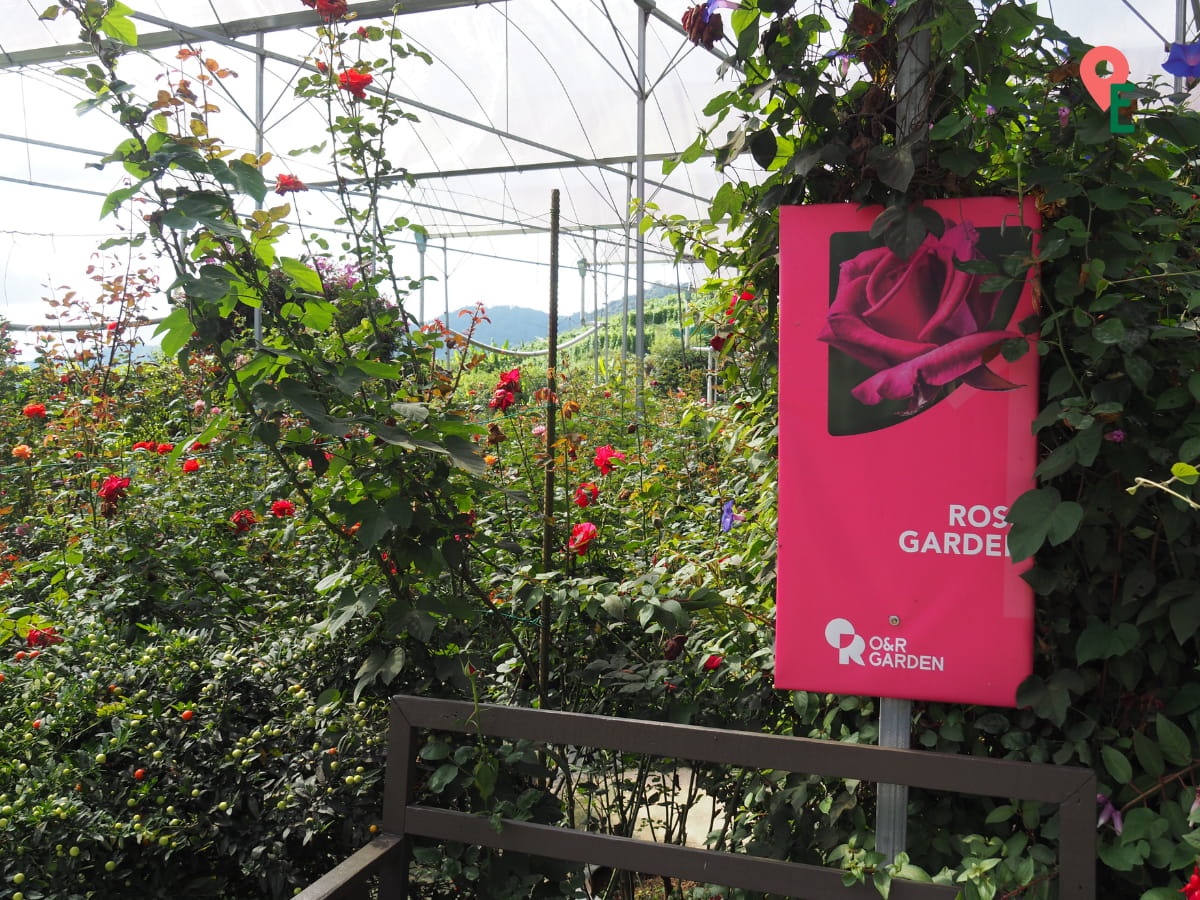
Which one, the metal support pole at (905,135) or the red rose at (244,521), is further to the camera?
the red rose at (244,521)

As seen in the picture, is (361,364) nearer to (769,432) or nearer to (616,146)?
(769,432)

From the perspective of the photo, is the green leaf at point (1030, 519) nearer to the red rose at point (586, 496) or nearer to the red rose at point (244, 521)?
the red rose at point (586, 496)

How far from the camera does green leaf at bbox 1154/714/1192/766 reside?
1.20 meters

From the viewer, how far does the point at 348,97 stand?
75.9 inches

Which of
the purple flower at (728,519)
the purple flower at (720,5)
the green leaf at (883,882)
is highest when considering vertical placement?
the purple flower at (720,5)

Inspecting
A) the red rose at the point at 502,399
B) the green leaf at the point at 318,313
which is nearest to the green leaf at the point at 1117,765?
the red rose at the point at 502,399

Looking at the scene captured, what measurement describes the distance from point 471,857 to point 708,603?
652mm

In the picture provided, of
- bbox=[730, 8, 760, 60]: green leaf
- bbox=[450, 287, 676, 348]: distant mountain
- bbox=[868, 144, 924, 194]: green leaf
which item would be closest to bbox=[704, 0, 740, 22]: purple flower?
bbox=[730, 8, 760, 60]: green leaf

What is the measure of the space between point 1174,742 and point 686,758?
718 millimetres

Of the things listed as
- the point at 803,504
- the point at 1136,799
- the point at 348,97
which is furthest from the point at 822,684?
the point at 348,97

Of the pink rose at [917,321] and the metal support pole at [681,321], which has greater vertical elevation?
the metal support pole at [681,321]

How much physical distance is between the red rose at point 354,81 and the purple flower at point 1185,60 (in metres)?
1.47

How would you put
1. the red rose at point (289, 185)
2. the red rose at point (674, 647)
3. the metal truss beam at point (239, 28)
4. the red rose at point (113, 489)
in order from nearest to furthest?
the red rose at point (674, 647) → the red rose at point (289, 185) → the red rose at point (113, 489) → the metal truss beam at point (239, 28)

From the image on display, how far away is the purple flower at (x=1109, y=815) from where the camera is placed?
1.23 m
